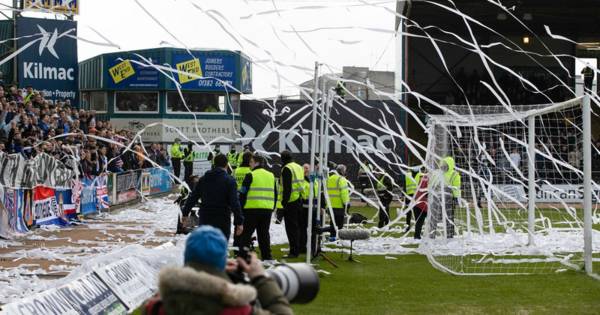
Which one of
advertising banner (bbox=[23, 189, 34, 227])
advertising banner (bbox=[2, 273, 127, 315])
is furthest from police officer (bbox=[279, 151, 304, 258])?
advertising banner (bbox=[2, 273, 127, 315])

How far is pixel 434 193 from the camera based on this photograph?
14797 millimetres

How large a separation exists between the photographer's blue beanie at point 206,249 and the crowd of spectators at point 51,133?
13.6m

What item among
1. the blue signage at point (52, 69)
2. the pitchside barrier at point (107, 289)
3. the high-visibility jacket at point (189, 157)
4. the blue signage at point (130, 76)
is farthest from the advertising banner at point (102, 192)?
the blue signage at point (130, 76)

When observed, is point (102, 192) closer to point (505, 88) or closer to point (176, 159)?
point (176, 159)

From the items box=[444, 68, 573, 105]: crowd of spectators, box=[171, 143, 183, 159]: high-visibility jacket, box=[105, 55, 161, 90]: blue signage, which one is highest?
box=[105, 55, 161, 90]: blue signage

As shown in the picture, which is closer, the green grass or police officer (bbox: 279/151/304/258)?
the green grass

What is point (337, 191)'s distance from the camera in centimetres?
1684

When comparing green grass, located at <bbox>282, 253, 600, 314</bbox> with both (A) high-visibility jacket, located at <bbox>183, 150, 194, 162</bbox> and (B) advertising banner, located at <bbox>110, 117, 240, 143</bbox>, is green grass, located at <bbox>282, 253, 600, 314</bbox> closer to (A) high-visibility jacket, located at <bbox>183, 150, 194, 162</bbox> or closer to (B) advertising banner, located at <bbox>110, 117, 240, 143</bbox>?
(A) high-visibility jacket, located at <bbox>183, 150, 194, 162</bbox>

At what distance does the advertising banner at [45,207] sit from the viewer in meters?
18.7

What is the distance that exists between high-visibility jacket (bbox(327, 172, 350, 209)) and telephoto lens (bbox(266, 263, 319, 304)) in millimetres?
12210

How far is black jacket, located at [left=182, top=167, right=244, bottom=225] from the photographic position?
12195 mm

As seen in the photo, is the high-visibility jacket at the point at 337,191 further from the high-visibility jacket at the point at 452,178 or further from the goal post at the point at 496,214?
the high-visibility jacket at the point at 452,178

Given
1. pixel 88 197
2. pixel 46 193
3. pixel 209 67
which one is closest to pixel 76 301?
pixel 46 193

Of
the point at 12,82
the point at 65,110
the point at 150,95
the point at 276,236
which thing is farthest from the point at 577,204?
the point at 150,95
